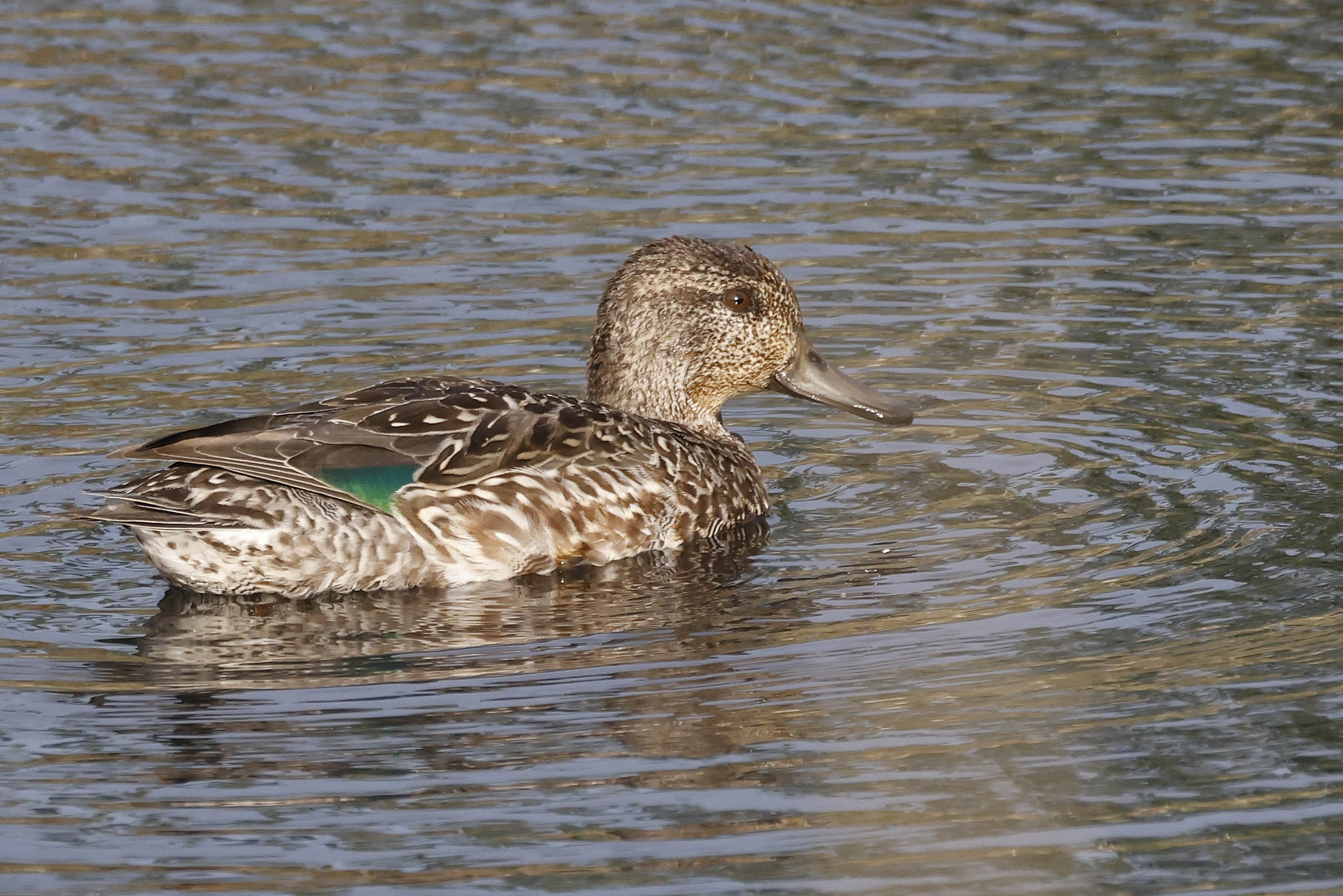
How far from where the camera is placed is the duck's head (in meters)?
9.68

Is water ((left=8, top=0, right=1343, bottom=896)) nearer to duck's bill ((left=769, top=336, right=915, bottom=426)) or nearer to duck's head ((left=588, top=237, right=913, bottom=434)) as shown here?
duck's bill ((left=769, top=336, right=915, bottom=426))

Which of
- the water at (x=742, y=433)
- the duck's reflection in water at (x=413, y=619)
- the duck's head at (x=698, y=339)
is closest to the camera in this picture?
the water at (x=742, y=433)

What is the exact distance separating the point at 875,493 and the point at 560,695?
Result: 2.68 m

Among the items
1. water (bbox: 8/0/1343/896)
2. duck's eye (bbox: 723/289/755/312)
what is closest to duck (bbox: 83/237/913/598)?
duck's eye (bbox: 723/289/755/312)

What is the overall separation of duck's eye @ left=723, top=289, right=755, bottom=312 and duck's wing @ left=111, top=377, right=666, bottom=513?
0.90 m

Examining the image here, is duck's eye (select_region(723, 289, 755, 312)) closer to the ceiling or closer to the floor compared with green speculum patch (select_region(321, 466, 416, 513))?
closer to the ceiling

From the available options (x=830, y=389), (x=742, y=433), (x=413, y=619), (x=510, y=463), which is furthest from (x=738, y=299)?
(x=413, y=619)

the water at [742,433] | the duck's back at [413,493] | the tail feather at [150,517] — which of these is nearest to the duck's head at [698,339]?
the water at [742,433]

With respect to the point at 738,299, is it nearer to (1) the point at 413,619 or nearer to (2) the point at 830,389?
(2) the point at 830,389

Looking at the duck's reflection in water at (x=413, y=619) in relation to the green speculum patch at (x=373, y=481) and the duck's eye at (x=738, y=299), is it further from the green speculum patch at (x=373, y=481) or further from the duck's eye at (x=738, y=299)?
the duck's eye at (x=738, y=299)

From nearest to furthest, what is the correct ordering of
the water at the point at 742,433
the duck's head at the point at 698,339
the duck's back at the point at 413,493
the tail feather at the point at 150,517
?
1. the water at the point at 742,433
2. the tail feather at the point at 150,517
3. the duck's back at the point at 413,493
4. the duck's head at the point at 698,339

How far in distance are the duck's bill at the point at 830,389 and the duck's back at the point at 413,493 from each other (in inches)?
33.0

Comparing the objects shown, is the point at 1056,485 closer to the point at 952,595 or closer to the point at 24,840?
the point at 952,595

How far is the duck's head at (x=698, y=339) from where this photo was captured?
968 centimetres
